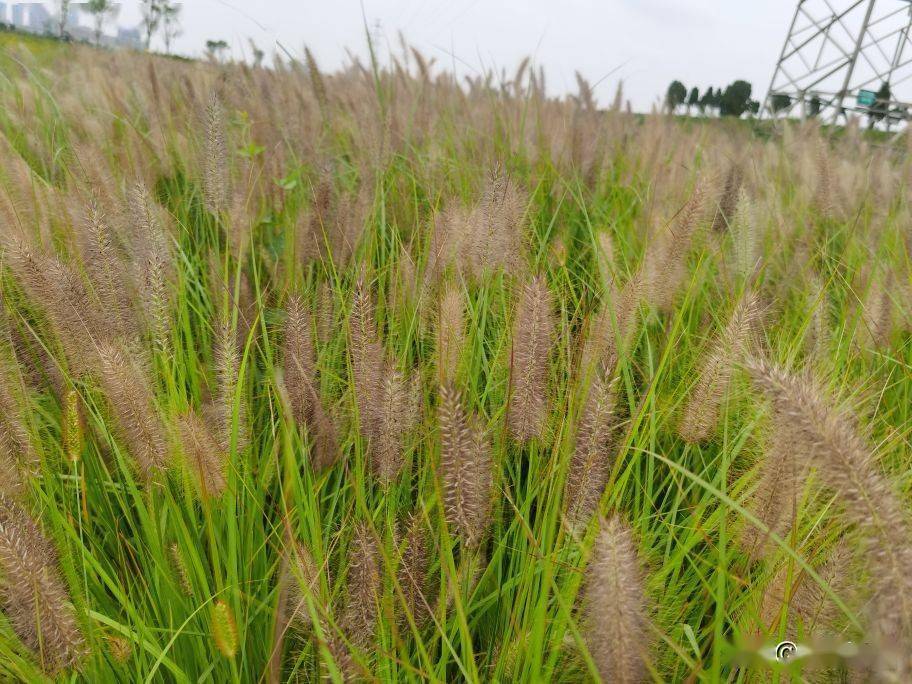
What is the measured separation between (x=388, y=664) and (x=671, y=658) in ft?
1.28

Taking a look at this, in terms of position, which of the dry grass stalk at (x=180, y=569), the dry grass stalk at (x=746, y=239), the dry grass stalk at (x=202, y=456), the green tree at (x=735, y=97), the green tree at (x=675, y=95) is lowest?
the dry grass stalk at (x=180, y=569)

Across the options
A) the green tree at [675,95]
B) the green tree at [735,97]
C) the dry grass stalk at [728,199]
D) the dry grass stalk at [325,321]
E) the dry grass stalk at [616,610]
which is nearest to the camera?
the dry grass stalk at [616,610]

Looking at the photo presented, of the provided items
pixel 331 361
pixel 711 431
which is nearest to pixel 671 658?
pixel 711 431

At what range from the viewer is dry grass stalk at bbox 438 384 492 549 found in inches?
31.9

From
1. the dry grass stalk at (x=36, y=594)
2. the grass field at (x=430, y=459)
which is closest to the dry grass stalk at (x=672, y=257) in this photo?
the grass field at (x=430, y=459)

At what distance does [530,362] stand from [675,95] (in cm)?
367

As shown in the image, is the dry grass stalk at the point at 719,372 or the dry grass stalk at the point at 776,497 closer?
the dry grass stalk at the point at 776,497

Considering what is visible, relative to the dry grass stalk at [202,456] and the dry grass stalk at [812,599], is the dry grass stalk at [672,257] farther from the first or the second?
the dry grass stalk at [202,456]

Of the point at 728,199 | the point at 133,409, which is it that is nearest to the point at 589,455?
the point at 133,409

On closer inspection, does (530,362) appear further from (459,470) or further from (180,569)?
(180,569)

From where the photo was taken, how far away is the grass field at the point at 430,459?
2.34 feet

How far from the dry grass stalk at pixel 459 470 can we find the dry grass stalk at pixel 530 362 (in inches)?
6.2

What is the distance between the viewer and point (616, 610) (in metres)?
0.62

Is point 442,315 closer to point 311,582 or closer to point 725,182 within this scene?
point 311,582
